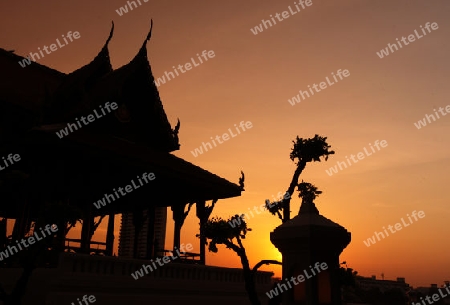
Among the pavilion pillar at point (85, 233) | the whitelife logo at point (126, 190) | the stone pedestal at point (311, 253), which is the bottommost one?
the stone pedestal at point (311, 253)

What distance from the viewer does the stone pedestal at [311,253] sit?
941 cm

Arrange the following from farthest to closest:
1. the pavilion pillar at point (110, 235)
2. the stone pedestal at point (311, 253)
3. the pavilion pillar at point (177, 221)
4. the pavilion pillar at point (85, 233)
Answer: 1. the pavilion pillar at point (177, 221)
2. the pavilion pillar at point (110, 235)
3. the pavilion pillar at point (85, 233)
4. the stone pedestal at point (311, 253)

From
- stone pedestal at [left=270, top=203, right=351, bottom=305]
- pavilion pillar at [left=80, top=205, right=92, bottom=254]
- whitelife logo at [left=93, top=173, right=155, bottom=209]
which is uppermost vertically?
whitelife logo at [left=93, top=173, right=155, bottom=209]

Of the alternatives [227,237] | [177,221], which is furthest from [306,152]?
[227,237]

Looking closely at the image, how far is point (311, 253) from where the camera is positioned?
30.7 ft

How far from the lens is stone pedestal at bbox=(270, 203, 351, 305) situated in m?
9.41

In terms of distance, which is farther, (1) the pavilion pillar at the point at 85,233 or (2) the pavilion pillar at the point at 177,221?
(2) the pavilion pillar at the point at 177,221

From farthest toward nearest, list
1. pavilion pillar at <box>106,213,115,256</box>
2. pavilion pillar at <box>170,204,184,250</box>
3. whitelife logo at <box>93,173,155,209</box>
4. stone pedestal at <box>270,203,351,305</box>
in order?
pavilion pillar at <box>170,204,184,250</box>, pavilion pillar at <box>106,213,115,256</box>, whitelife logo at <box>93,173,155,209</box>, stone pedestal at <box>270,203,351,305</box>

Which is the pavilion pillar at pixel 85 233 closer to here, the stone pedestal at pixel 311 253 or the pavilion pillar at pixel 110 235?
the pavilion pillar at pixel 110 235

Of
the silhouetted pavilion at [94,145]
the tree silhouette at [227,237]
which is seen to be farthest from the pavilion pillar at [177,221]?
the tree silhouette at [227,237]

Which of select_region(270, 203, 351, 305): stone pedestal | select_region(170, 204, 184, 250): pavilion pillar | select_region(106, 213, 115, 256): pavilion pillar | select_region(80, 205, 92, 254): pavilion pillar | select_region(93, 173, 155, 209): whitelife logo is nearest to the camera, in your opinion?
select_region(270, 203, 351, 305): stone pedestal

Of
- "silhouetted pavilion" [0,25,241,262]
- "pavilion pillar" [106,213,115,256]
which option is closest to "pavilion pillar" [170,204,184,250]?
"silhouetted pavilion" [0,25,241,262]

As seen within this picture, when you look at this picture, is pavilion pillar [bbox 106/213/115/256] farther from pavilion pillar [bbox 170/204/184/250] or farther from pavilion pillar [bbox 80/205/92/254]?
pavilion pillar [bbox 170/204/184/250]

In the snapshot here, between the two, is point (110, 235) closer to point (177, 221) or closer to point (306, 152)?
point (177, 221)
